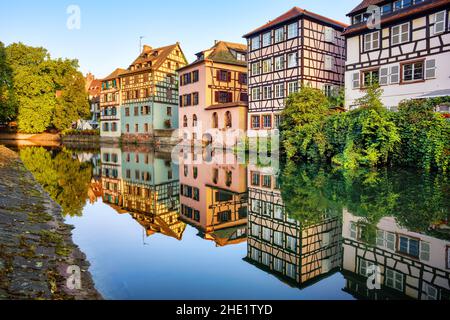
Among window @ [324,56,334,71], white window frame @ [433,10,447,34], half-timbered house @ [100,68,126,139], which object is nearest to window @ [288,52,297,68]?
window @ [324,56,334,71]

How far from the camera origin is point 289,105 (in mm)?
26875

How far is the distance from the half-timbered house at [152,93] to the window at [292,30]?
2211 centimetres

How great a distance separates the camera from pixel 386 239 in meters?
7.28

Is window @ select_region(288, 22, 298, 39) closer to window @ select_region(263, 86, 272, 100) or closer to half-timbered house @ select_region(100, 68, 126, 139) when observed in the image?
window @ select_region(263, 86, 272, 100)

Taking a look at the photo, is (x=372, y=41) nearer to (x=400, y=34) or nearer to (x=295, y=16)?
(x=400, y=34)

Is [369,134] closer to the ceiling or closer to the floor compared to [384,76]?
closer to the floor

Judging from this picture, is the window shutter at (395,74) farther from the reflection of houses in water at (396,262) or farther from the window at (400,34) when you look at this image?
the reflection of houses in water at (396,262)

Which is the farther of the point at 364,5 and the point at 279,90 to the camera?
the point at 279,90

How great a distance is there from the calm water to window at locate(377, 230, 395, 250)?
21mm

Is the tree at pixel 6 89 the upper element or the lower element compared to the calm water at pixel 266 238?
upper

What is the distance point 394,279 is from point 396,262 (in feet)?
2.58

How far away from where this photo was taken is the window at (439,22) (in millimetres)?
21766

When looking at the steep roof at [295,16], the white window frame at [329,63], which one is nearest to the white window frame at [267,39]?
the steep roof at [295,16]

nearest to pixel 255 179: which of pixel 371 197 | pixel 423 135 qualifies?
pixel 371 197
